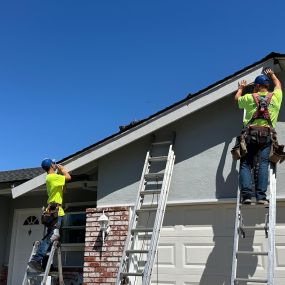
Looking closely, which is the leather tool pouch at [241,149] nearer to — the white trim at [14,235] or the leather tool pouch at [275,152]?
the leather tool pouch at [275,152]

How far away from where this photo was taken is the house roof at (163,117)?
26.0 feet

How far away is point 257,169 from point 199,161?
153 centimetres

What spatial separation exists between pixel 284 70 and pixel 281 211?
2225 millimetres

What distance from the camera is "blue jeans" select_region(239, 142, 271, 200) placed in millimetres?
6820

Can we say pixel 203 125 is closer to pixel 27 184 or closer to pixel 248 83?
pixel 248 83

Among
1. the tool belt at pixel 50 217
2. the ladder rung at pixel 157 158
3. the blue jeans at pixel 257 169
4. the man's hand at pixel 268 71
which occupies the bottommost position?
the tool belt at pixel 50 217

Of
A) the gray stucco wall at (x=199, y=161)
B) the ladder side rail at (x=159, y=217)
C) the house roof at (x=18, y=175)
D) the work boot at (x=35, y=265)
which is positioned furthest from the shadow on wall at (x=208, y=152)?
the house roof at (x=18, y=175)

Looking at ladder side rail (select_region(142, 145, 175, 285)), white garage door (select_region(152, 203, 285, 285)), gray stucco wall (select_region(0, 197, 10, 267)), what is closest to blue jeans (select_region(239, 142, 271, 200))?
white garage door (select_region(152, 203, 285, 285))

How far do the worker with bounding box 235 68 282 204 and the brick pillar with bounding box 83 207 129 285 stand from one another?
251 cm

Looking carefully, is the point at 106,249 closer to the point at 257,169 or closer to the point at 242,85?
the point at 257,169

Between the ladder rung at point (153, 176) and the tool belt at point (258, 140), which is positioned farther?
the ladder rung at point (153, 176)

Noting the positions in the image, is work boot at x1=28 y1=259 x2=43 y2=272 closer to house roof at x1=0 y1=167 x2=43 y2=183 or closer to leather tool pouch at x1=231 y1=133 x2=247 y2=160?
house roof at x1=0 y1=167 x2=43 y2=183

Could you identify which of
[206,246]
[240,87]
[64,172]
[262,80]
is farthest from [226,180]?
[64,172]

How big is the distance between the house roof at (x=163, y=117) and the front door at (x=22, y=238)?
2843mm
